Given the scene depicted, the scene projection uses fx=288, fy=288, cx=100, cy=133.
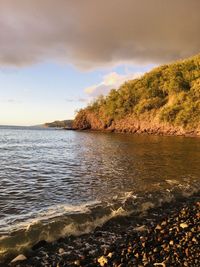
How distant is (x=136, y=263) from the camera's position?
9.27 m

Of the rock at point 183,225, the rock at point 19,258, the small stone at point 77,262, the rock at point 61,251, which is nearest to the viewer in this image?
the small stone at point 77,262

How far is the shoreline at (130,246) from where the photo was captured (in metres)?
9.54

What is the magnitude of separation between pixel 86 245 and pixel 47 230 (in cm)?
222

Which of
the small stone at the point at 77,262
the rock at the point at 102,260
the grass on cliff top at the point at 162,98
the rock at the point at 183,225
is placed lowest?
the small stone at the point at 77,262

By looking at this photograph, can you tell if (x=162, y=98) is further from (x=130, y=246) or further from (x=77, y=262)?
(x=77, y=262)

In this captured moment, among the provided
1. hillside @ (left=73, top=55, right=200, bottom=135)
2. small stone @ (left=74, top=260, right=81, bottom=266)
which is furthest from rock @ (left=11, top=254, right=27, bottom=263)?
hillside @ (left=73, top=55, right=200, bottom=135)

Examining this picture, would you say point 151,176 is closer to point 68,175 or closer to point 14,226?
point 68,175

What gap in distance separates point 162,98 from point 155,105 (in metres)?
5.83

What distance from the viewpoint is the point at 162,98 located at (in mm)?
116250

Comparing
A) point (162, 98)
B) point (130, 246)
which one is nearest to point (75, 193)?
point (130, 246)

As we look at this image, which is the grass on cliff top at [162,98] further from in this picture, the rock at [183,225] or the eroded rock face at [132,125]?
the rock at [183,225]

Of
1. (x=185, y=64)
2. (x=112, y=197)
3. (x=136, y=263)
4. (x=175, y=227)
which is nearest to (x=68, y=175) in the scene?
(x=112, y=197)

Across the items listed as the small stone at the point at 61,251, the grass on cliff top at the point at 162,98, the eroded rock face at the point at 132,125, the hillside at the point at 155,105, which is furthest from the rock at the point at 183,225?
the grass on cliff top at the point at 162,98

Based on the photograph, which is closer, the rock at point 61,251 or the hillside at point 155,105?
the rock at point 61,251
